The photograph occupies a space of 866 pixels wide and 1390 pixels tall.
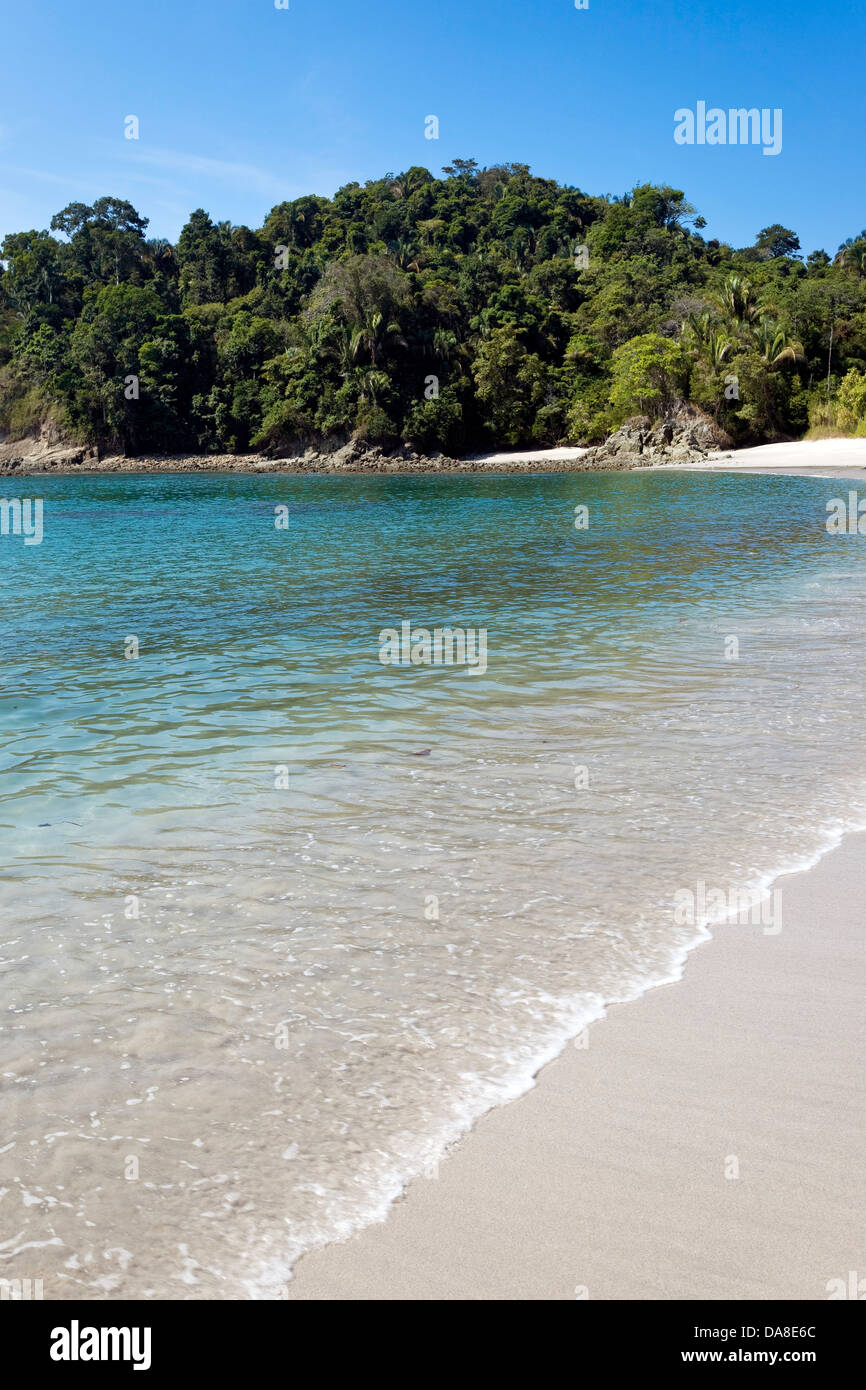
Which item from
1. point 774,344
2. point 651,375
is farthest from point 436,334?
point 774,344

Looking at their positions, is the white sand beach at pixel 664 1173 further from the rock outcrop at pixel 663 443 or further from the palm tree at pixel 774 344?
the palm tree at pixel 774 344

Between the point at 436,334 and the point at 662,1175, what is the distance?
76.2 metres

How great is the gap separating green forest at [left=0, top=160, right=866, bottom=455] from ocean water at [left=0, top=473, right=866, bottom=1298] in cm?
5507

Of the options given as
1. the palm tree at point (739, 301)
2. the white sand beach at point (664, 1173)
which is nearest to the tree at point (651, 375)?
the palm tree at point (739, 301)

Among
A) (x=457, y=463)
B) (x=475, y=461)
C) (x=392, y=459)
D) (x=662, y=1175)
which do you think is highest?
(x=392, y=459)

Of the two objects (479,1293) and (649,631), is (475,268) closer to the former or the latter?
(649,631)

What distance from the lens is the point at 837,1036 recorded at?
3.23 m

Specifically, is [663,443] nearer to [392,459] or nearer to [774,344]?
[774,344]

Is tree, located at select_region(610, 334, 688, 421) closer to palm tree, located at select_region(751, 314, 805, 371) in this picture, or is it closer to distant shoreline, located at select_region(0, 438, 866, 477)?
distant shoreline, located at select_region(0, 438, 866, 477)

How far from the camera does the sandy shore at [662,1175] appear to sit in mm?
2271

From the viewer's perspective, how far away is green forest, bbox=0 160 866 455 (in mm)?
62844

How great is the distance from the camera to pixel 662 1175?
2.58 m

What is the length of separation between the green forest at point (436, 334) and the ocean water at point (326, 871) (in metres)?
55.1
